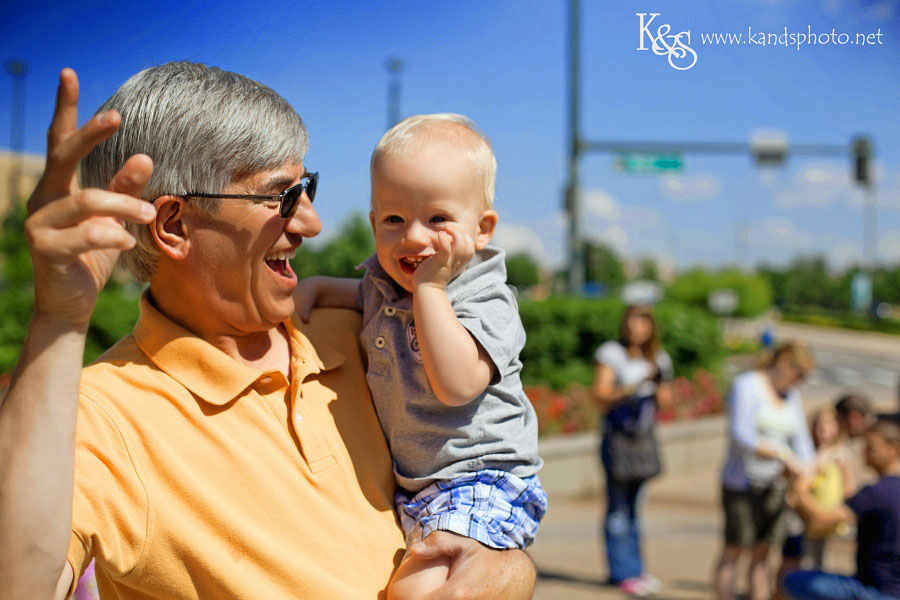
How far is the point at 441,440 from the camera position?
1592 mm

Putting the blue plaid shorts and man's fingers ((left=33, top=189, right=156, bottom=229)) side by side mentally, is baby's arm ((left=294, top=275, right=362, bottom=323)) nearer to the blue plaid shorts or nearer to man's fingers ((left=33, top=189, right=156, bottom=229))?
the blue plaid shorts

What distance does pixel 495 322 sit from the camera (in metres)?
1.63

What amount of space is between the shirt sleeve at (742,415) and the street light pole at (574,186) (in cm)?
695

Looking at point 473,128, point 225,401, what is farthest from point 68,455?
point 473,128

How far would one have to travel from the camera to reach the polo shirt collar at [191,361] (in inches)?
58.1

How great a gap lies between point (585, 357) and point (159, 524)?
9.74m

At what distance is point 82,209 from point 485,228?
92 cm

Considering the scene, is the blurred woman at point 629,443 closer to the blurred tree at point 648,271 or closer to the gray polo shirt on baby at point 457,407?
the gray polo shirt on baby at point 457,407

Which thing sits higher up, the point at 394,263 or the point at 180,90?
the point at 180,90

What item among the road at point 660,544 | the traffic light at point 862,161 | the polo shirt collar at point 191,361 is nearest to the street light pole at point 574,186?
the road at point 660,544

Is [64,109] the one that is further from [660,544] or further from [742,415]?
[660,544]

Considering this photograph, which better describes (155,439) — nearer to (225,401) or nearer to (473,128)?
(225,401)

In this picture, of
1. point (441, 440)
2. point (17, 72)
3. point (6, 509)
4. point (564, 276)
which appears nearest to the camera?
point (6, 509)

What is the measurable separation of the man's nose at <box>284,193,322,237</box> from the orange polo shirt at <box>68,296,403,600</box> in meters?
0.25
